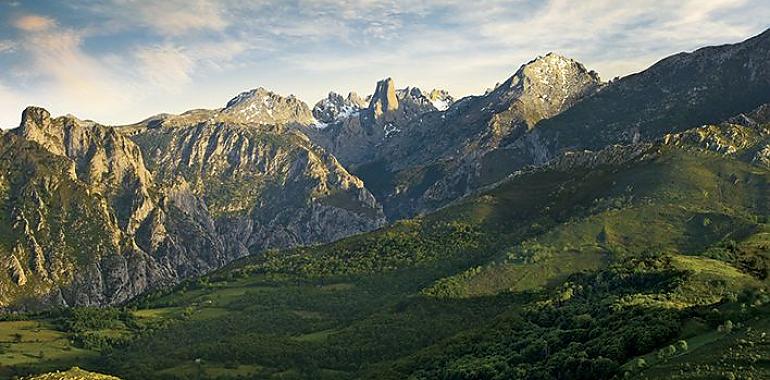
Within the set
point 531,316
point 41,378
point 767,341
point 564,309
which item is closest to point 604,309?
point 564,309

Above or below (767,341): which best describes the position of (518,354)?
below

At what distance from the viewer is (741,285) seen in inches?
6127

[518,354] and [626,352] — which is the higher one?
[626,352]

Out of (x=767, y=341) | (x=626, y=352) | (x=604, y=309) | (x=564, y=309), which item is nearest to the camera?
(x=767, y=341)

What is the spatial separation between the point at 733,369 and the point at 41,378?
5987 inches

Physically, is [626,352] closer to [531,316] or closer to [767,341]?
[767,341]

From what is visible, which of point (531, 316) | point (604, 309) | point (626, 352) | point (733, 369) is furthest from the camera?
point (531, 316)

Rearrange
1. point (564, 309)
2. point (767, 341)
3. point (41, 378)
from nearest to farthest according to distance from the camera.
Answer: point (767, 341) → point (41, 378) → point (564, 309)

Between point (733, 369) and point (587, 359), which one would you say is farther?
point (587, 359)

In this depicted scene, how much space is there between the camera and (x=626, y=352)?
109250 mm

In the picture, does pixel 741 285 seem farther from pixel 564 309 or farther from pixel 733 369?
pixel 733 369

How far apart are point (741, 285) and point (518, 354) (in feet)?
168

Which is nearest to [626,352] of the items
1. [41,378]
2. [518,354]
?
[518,354]

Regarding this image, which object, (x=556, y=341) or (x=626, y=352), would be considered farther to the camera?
(x=556, y=341)
